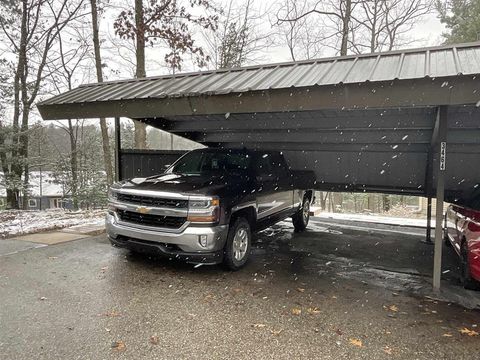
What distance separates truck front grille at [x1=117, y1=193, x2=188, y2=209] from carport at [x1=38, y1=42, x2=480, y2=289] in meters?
1.29

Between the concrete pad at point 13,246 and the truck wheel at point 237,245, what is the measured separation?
380 centimetres

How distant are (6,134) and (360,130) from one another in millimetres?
15080

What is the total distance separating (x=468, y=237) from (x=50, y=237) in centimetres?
750

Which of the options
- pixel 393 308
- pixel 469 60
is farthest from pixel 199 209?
pixel 469 60

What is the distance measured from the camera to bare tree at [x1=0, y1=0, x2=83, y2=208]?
15898 millimetres

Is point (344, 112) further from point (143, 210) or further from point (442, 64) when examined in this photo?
point (143, 210)

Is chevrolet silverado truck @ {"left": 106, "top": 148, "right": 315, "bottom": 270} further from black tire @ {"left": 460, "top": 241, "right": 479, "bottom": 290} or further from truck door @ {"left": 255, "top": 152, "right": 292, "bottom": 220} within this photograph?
black tire @ {"left": 460, "top": 241, "right": 479, "bottom": 290}

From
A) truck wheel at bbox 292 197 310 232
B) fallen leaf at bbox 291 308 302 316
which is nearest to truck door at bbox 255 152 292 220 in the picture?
truck wheel at bbox 292 197 310 232

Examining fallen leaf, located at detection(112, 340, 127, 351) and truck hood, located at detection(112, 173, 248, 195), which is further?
truck hood, located at detection(112, 173, 248, 195)

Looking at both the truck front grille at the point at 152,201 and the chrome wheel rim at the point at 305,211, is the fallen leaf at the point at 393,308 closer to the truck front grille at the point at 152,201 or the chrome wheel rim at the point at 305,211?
the truck front grille at the point at 152,201

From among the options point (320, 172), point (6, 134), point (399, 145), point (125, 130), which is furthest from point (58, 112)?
point (125, 130)

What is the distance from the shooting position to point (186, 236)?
493cm

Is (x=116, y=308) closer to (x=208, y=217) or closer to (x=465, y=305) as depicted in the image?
(x=208, y=217)

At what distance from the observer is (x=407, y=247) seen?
25.2 feet
